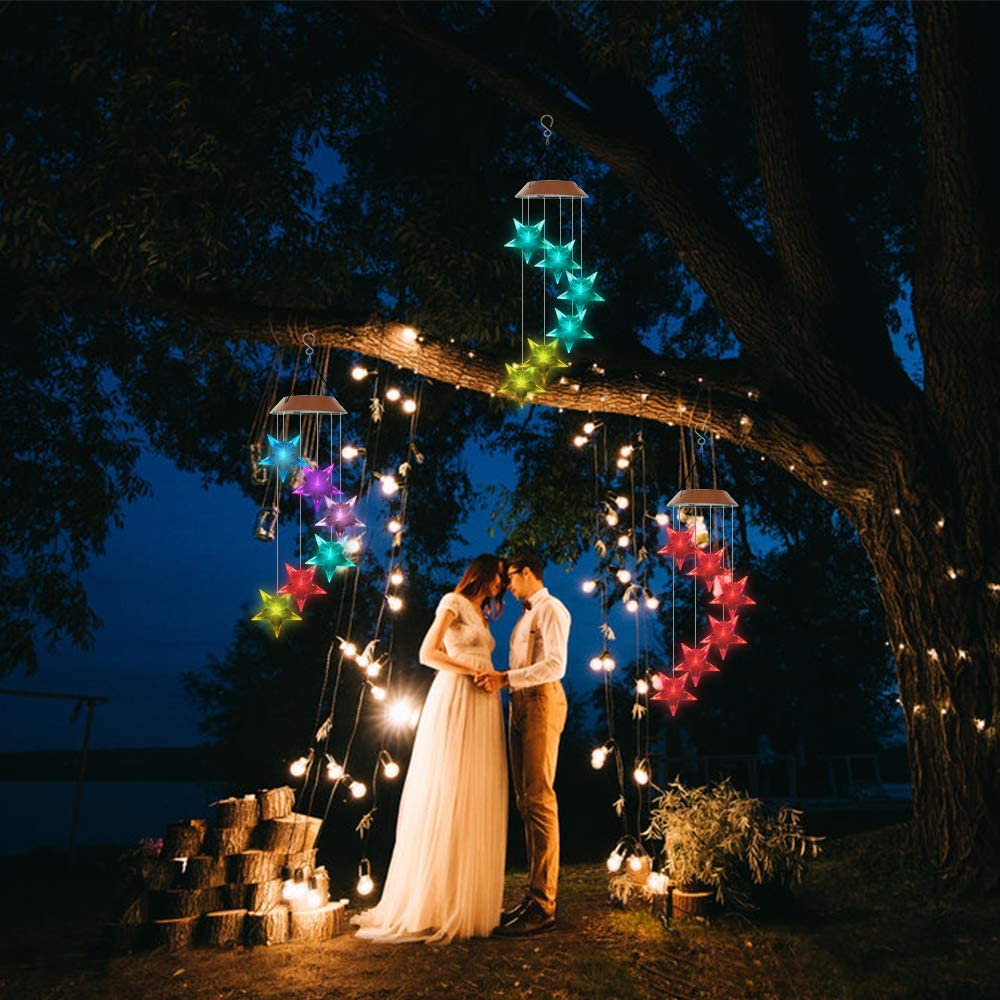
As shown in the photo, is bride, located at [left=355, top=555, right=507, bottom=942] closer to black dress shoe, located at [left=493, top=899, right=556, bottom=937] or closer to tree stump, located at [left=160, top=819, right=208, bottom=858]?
black dress shoe, located at [left=493, top=899, right=556, bottom=937]

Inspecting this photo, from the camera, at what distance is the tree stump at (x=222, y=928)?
423 cm

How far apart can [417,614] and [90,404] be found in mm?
4889

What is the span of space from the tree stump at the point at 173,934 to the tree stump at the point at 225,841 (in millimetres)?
328

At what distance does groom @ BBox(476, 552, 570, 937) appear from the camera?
439 cm

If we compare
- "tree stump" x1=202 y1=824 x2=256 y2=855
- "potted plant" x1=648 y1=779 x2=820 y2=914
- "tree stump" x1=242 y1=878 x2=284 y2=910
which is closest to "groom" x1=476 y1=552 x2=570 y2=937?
"potted plant" x1=648 y1=779 x2=820 y2=914

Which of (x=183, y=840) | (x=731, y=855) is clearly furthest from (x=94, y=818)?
(x=731, y=855)

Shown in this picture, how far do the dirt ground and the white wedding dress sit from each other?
0.16 m

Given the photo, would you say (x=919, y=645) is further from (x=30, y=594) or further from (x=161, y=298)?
(x=30, y=594)

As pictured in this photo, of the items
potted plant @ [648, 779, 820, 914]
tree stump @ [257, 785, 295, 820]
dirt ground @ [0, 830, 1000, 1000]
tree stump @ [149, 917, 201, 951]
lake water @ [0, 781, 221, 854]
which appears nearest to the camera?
dirt ground @ [0, 830, 1000, 1000]

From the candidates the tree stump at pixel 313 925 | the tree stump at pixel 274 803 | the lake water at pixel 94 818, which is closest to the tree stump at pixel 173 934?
the tree stump at pixel 313 925

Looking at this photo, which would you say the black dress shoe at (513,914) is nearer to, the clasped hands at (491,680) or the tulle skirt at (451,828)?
the tulle skirt at (451,828)

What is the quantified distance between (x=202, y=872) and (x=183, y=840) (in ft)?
0.63

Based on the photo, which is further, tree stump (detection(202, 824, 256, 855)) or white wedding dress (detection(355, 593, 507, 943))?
tree stump (detection(202, 824, 256, 855))

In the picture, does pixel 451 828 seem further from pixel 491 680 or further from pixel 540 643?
pixel 540 643
